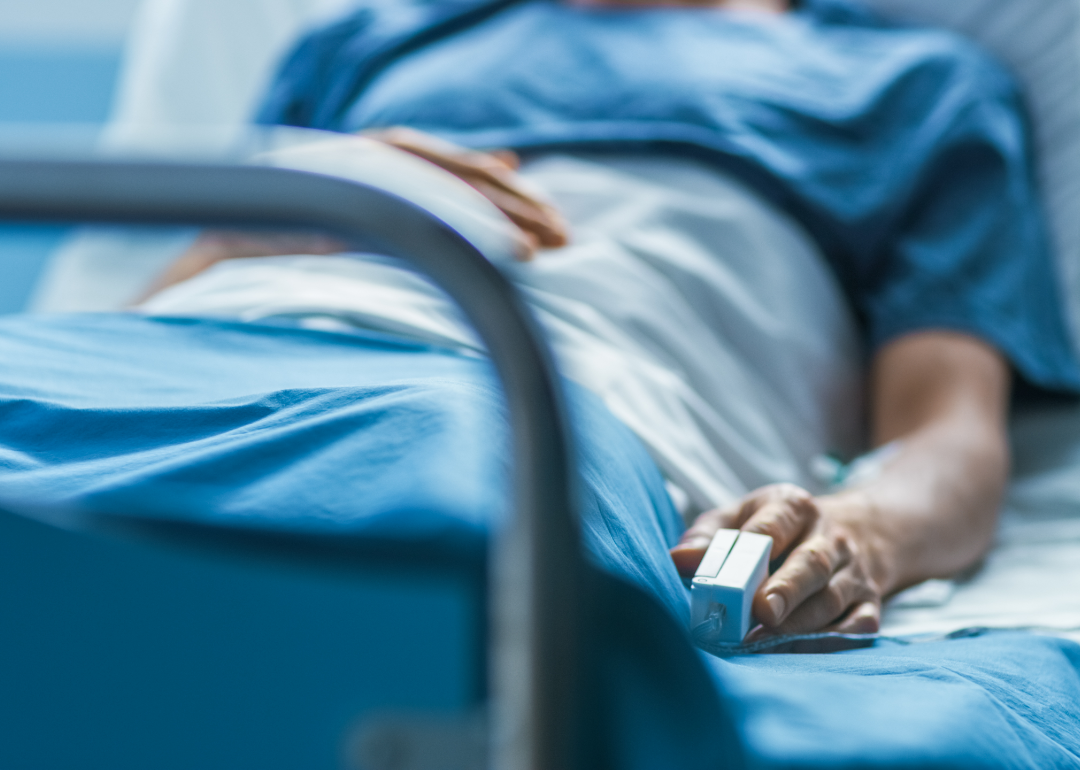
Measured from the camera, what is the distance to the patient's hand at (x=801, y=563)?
0.47m

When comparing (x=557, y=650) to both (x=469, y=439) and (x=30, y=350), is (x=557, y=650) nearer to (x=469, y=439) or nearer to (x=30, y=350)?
(x=469, y=439)

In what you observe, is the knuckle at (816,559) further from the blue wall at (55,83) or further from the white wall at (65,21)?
the white wall at (65,21)

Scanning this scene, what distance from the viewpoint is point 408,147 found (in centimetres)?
80

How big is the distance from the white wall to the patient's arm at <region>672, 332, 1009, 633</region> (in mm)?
1419

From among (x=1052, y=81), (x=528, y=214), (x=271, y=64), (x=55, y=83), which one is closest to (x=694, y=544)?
(x=528, y=214)

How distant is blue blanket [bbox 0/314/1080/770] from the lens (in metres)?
0.29

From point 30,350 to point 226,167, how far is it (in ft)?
1.06

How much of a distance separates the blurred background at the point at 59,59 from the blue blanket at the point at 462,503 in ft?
4.47

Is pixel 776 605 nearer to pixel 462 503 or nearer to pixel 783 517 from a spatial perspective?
pixel 783 517

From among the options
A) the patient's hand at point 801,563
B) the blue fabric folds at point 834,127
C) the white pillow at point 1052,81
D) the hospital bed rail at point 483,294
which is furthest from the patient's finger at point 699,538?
the white pillow at point 1052,81

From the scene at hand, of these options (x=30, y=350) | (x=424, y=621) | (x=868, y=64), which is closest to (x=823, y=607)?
(x=424, y=621)

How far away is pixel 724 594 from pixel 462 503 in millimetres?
189

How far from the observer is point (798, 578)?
1.57ft

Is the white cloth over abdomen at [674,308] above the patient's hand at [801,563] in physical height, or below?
above
